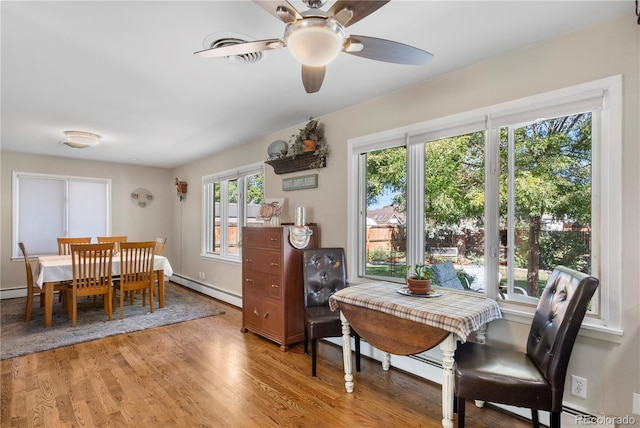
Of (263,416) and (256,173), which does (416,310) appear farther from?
(256,173)

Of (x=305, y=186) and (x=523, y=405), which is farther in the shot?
(x=305, y=186)

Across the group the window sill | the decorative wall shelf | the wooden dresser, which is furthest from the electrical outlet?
the decorative wall shelf

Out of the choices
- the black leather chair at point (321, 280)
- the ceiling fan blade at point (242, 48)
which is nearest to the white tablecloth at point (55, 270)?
the black leather chair at point (321, 280)

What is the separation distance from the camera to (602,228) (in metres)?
1.77

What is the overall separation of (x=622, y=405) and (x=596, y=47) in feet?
6.43

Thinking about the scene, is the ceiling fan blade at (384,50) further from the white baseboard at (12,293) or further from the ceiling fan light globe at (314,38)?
the white baseboard at (12,293)

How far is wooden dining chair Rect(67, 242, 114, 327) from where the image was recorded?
12.2 feet

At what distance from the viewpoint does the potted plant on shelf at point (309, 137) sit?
3.38 meters

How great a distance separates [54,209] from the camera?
18.0ft

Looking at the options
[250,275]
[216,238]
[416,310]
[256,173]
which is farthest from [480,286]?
[216,238]

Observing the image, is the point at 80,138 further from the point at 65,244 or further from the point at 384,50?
the point at 384,50

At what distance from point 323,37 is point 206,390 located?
2448 millimetres

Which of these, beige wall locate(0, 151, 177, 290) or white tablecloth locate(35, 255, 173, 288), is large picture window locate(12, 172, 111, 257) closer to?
beige wall locate(0, 151, 177, 290)

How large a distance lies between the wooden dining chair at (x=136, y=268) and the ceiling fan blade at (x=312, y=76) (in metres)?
3.33
